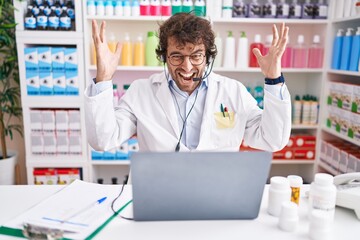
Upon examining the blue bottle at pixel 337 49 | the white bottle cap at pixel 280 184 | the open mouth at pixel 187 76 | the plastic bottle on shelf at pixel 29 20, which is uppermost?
the plastic bottle on shelf at pixel 29 20

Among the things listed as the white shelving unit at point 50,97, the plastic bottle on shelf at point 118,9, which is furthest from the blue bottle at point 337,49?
the white shelving unit at point 50,97

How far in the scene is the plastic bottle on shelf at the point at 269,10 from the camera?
2656mm

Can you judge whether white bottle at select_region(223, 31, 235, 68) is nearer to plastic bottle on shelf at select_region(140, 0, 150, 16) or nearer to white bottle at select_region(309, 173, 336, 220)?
plastic bottle on shelf at select_region(140, 0, 150, 16)

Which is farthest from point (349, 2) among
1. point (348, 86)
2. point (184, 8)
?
point (184, 8)

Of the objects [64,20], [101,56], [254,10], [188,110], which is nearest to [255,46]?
[254,10]

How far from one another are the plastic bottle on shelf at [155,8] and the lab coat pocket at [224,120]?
1352 mm

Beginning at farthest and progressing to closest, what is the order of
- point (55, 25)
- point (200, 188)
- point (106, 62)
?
point (55, 25) → point (106, 62) → point (200, 188)

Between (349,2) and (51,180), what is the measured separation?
2.69 meters

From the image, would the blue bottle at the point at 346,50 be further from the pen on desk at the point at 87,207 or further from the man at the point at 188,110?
the pen on desk at the point at 87,207

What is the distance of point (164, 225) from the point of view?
96 centimetres

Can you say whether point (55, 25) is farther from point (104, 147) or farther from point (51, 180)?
point (104, 147)

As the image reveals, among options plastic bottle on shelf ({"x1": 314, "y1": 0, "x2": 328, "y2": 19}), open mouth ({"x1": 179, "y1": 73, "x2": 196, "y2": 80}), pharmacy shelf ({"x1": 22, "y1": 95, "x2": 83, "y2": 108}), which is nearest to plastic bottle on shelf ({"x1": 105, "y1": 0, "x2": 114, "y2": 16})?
pharmacy shelf ({"x1": 22, "y1": 95, "x2": 83, "y2": 108})

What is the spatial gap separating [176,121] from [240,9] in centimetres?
153

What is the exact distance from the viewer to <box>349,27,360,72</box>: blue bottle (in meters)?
2.29
